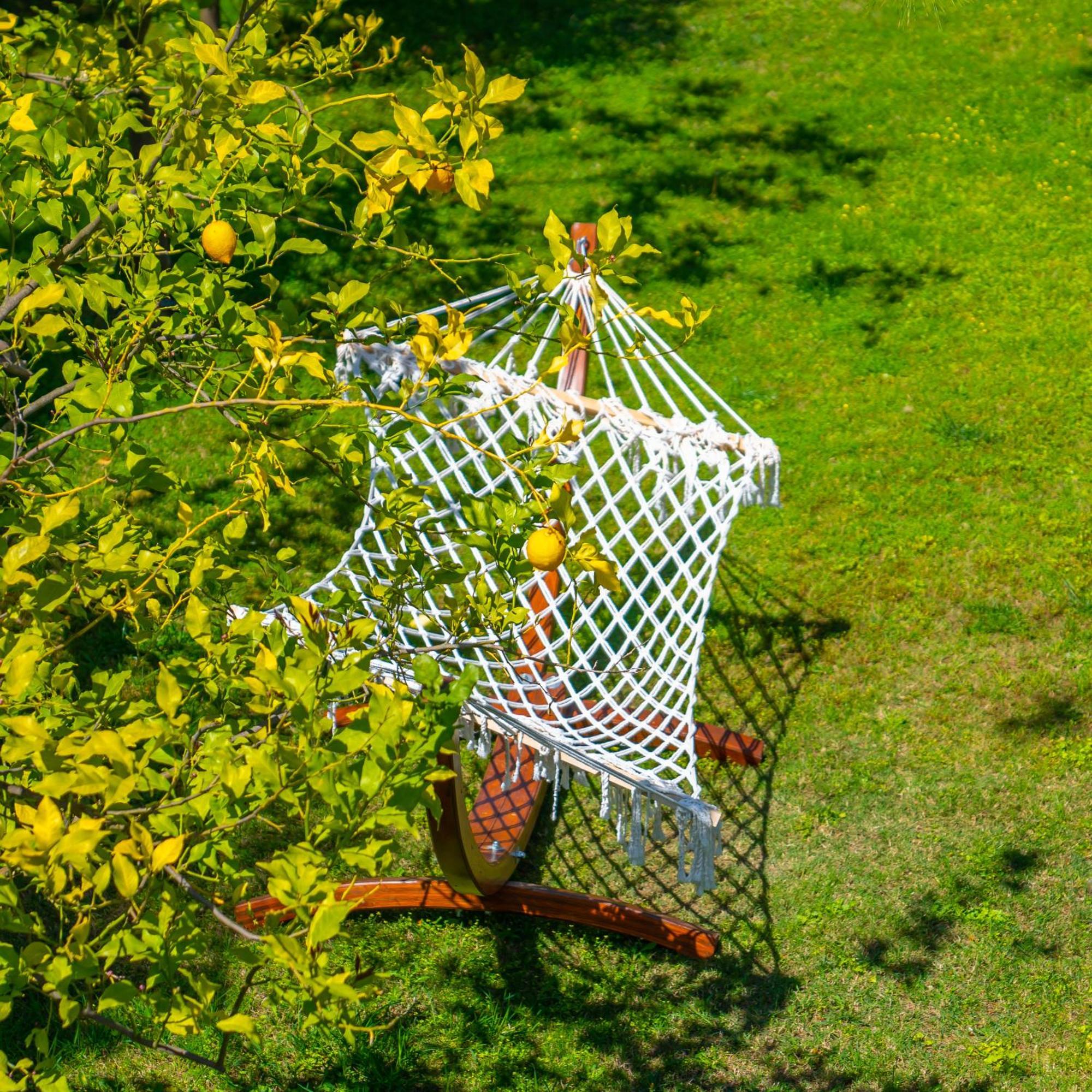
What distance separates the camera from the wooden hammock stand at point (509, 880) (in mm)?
3727

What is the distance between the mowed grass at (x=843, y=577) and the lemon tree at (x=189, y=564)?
Answer: 1.35 m

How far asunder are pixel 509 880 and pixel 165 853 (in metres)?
2.53

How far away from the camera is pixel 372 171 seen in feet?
7.04

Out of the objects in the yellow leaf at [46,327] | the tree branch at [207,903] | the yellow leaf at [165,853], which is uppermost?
the yellow leaf at [46,327]

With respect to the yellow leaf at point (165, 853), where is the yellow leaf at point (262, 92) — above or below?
above

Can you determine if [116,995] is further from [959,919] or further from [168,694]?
[959,919]

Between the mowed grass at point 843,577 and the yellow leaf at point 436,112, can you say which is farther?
the mowed grass at point 843,577

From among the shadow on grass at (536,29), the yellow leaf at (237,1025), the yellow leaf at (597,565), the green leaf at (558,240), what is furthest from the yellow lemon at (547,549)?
the shadow on grass at (536,29)

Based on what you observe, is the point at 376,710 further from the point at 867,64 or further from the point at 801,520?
the point at 867,64

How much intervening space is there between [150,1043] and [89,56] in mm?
2358

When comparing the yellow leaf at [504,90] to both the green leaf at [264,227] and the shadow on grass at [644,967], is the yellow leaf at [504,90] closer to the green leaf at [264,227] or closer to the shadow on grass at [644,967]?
the green leaf at [264,227]

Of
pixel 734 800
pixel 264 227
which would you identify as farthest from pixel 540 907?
pixel 264 227

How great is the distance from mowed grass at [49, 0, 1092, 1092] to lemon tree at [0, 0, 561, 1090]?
1.35m

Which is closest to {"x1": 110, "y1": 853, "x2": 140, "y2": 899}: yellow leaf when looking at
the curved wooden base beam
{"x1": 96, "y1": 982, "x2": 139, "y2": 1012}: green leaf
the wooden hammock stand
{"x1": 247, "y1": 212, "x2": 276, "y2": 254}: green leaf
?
{"x1": 96, "y1": 982, "x2": 139, "y2": 1012}: green leaf
